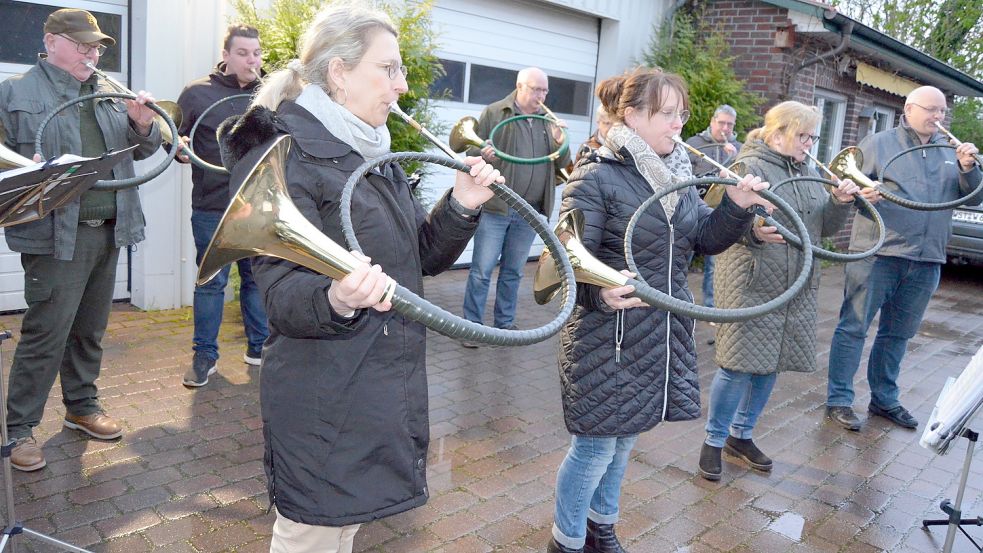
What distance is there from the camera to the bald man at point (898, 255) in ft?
16.6

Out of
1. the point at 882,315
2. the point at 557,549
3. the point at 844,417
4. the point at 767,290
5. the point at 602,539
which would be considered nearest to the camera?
the point at 557,549

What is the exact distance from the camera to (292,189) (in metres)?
2.00

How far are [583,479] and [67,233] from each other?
8.68 feet

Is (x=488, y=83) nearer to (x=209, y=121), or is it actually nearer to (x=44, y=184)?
(x=209, y=121)

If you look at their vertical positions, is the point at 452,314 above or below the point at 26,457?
above

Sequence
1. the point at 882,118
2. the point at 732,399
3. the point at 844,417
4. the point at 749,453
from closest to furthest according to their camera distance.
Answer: the point at 732,399 → the point at 749,453 → the point at 844,417 → the point at 882,118

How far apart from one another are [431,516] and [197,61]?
14.6ft

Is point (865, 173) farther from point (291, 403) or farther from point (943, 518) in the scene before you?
point (291, 403)

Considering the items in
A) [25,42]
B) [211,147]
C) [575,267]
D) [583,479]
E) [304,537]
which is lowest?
[583,479]

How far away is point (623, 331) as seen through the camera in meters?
3.00

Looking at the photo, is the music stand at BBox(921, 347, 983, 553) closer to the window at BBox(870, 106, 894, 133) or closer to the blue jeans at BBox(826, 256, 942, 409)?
the blue jeans at BBox(826, 256, 942, 409)

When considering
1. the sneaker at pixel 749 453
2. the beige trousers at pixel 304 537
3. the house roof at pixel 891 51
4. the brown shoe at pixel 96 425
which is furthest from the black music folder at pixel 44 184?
the house roof at pixel 891 51

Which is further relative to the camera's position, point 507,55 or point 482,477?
point 507,55

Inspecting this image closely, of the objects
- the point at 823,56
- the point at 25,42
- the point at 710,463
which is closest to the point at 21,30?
the point at 25,42
